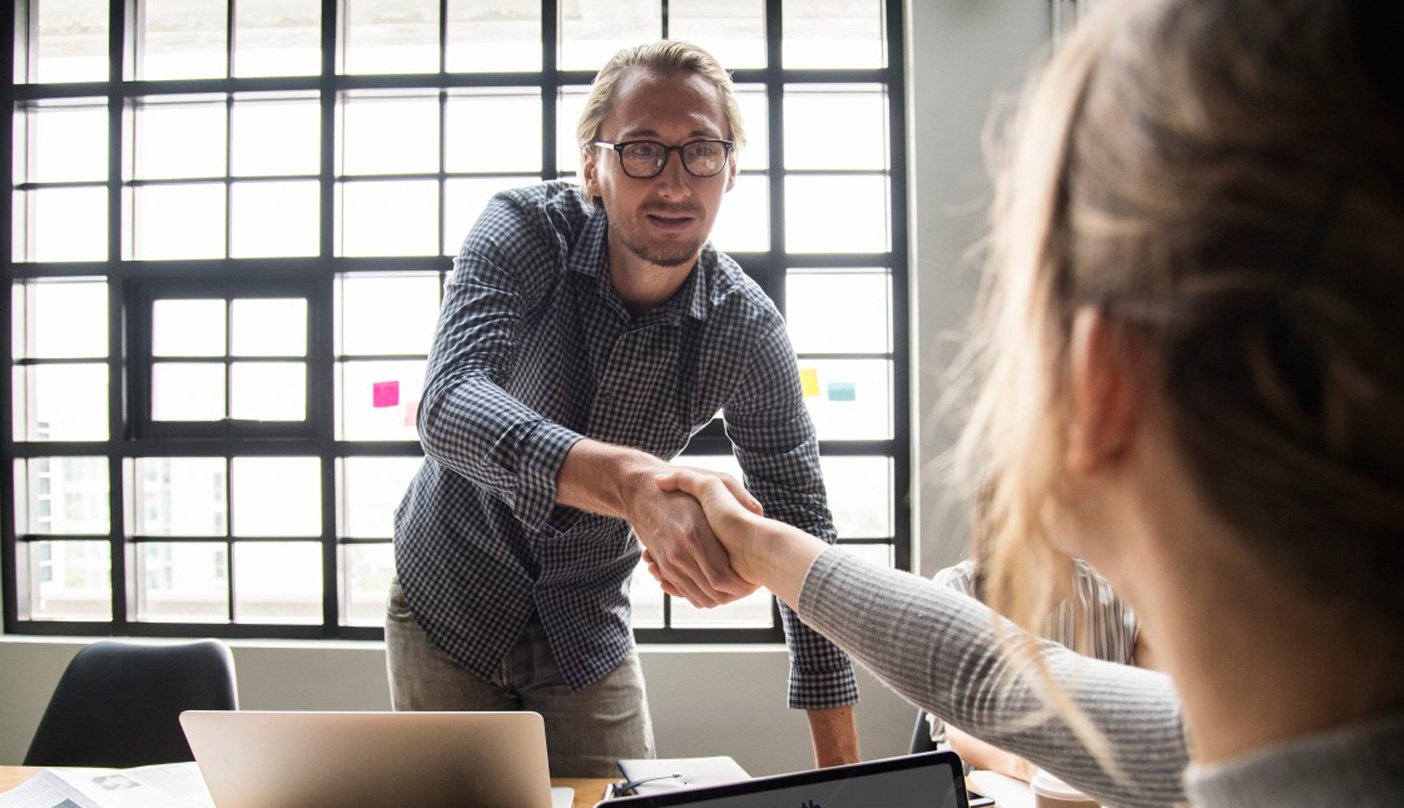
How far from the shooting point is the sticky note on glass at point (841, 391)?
11.1ft

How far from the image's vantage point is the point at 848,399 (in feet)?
11.1

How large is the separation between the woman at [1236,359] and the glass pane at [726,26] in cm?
318

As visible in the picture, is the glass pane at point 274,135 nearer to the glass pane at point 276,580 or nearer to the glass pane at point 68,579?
the glass pane at point 276,580

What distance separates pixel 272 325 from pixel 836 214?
7.20 ft

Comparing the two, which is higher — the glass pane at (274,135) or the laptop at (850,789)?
the glass pane at (274,135)

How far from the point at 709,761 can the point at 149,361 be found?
10.3ft

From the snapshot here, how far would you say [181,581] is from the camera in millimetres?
3553

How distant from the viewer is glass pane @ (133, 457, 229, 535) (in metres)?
3.52

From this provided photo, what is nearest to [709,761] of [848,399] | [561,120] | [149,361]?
[848,399]

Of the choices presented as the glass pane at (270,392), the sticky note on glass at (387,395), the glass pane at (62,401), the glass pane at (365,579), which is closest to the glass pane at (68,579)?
the glass pane at (62,401)

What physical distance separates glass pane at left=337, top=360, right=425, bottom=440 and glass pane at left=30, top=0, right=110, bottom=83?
1.60m

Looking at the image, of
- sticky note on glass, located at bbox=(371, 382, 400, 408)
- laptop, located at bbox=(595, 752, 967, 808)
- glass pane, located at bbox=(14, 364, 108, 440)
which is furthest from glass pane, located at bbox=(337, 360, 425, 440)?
laptop, located at bbox=(595, 752, 967, 808)

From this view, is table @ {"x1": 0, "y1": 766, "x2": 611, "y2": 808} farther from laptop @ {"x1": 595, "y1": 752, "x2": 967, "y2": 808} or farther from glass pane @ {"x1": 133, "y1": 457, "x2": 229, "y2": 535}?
A: glass pane @ {"x1": 133, "y1": 457, "x2": 229, "y2": 535}

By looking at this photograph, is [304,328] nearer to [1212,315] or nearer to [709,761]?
[709,761]
